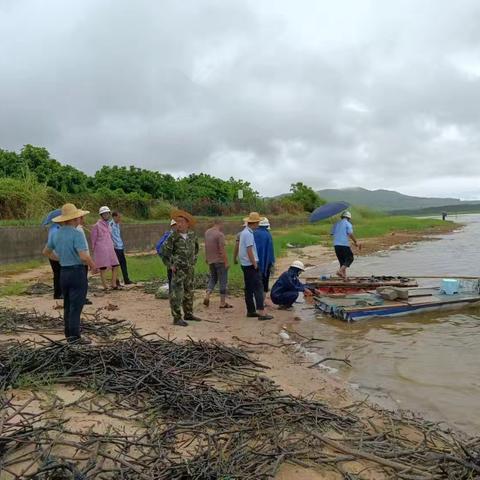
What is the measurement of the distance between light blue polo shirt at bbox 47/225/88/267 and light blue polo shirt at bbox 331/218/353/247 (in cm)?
731

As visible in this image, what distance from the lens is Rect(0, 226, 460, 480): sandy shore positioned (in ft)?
18.2

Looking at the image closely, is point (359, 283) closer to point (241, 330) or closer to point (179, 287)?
point (241, 330)

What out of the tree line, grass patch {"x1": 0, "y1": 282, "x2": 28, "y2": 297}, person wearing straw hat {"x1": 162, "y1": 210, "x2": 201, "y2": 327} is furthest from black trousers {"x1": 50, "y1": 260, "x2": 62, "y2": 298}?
the tree line

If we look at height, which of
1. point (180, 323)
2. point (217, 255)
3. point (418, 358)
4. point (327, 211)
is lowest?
point (418, 358)

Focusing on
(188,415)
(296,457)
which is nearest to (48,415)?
(188,415)

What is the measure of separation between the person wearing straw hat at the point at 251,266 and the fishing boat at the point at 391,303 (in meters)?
1.40

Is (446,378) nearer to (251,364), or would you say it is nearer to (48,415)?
(251,364)

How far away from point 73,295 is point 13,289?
226 inches

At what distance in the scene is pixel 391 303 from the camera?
31.8 feet

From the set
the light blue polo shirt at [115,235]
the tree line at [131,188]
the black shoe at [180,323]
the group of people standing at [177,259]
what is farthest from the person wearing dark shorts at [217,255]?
the tree line at [131,188]

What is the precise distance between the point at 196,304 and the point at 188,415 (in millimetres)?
5801

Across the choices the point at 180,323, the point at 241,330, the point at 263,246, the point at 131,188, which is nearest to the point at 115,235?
the point at 263,246

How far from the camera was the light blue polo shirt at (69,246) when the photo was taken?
19.8 ft

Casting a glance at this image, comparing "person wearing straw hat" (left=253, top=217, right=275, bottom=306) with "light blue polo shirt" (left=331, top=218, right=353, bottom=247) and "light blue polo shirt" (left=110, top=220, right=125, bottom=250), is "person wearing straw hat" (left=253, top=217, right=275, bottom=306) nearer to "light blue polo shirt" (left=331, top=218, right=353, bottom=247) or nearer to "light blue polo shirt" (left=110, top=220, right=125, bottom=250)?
"light blue polo shirt" (left=331, top=218, right=353, bottom=247)
